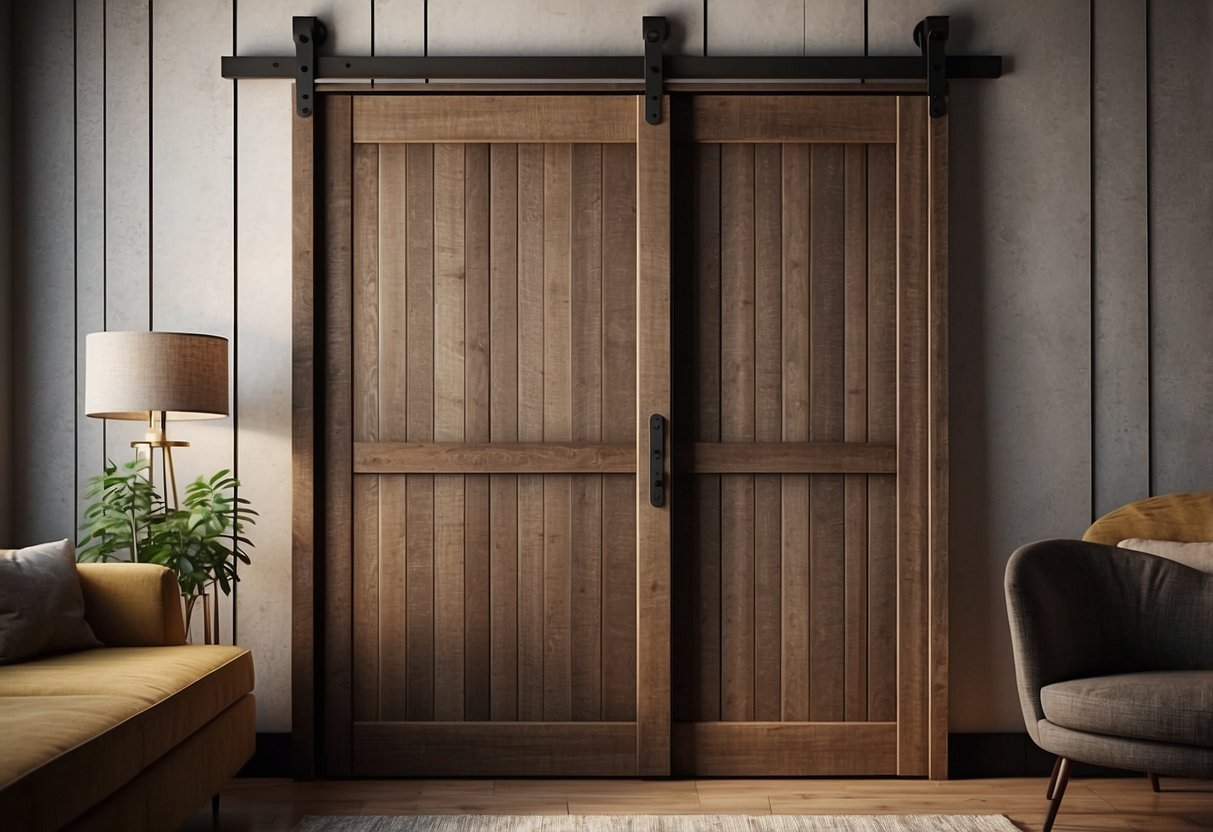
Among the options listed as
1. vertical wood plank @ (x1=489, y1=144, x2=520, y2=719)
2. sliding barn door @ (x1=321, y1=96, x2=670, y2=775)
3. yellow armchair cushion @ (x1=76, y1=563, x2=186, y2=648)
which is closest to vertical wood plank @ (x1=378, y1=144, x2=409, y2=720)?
sliding barn door @ (x1=321, y1=96, x2=670, y2=775)

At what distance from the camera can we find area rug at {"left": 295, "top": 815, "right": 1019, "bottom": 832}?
262 centimetres

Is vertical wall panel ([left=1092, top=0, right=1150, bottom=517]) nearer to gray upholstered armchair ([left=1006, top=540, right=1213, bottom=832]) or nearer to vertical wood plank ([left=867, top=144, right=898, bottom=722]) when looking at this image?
gray upholstered armchair ([left=1006, top=540, right=1213, bottom=832])

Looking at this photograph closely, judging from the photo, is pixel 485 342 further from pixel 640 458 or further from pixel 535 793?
pixel 535 793

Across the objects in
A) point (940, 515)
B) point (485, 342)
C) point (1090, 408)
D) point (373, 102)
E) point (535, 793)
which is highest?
point (373, 102)

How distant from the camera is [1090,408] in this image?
3174mm

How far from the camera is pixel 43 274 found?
317 cm

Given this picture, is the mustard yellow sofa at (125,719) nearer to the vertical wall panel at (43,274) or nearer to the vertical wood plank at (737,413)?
the vertical wall panel at (43,274)

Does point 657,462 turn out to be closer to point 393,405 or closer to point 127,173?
point 393,405

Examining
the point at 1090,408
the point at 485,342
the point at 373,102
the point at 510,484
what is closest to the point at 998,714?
the point at 1090,408

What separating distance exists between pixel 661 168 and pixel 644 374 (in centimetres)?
65

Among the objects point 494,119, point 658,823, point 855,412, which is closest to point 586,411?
point 855,412

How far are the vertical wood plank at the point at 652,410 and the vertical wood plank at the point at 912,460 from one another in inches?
28.9

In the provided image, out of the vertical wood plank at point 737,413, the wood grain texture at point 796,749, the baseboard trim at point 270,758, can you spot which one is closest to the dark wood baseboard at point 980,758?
the baseboard trim at point 270,758

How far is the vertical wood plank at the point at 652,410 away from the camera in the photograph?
3.07 m
